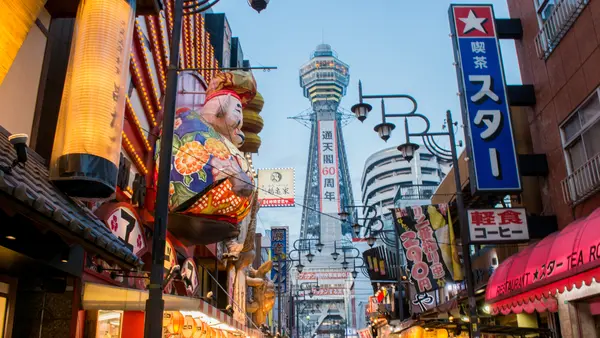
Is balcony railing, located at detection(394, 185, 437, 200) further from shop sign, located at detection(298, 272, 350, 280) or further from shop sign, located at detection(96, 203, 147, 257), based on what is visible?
shop sign, located at detection(96, 203, 147, 257)

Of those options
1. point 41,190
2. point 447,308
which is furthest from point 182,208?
point 447,308

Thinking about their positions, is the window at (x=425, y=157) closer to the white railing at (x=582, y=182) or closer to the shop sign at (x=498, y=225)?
the shop sign at (x=498, y=225)

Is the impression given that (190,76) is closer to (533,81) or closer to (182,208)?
(182,208)

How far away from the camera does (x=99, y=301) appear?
8812mm

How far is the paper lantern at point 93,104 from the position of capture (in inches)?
300

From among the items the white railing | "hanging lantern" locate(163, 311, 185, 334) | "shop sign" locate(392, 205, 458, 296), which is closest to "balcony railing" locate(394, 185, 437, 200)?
"shop sign" locate(392, 205, 458, 296)

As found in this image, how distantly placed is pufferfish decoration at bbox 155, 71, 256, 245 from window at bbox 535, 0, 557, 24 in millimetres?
9242

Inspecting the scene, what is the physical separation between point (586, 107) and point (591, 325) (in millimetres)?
5078

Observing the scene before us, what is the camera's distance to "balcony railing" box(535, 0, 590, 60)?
41.4 feet

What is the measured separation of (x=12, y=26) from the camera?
6.36 meters

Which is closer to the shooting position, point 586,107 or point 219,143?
point 586,107

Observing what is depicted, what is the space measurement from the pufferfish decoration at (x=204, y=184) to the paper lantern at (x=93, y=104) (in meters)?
4.77

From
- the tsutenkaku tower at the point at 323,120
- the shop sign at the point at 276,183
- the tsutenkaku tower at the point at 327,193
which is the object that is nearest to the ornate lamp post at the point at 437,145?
the shop sign at the point at 276,183

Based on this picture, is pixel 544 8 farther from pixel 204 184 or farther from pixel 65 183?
pixel 65 183
